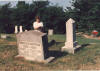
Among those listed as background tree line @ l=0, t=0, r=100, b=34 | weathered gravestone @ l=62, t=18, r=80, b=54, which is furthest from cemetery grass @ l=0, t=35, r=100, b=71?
background tree line @ l=0, t=0, r=100, b=34

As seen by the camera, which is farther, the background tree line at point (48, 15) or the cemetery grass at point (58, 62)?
the background tree line at point (48, 15)

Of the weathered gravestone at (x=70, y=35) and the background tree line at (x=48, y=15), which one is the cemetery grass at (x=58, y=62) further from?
the background tree line at (x=48, y=15)

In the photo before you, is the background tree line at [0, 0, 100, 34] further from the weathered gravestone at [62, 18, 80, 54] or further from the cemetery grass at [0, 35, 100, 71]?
the cemetery grass at [0, 35, 100, 71]

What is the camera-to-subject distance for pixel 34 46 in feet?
34.8

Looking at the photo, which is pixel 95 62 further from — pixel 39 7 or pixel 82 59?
pixel 39 7

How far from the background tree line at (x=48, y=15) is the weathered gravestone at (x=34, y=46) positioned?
25.6 m

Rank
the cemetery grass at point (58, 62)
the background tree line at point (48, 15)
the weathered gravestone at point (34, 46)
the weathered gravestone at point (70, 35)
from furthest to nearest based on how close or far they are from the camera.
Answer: the background tree line at point (48, 15) → the weathered gravestone at point (70, 35) → the weathered gravestone at point (34, 46) → the cemetery grass at point (58, 62)

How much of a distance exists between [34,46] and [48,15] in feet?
122

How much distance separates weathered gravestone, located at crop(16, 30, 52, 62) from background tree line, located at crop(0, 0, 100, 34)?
2560 centimetres

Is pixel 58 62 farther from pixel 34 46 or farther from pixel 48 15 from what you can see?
pixel 48 15

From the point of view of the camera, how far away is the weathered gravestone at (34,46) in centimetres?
1040

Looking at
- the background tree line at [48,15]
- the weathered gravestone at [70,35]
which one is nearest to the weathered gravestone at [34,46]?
the weathered gravestone at [70,35]


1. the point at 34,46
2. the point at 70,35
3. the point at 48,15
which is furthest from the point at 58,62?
the point at 48,15

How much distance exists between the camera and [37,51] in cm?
1054
